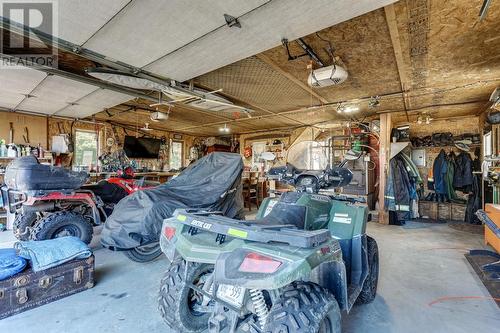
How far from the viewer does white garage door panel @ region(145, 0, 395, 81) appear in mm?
1820

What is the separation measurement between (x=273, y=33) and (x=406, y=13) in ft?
3.96

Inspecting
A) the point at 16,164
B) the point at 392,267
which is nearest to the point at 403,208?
the point at 392,267

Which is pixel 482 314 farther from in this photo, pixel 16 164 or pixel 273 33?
pixel 16 164

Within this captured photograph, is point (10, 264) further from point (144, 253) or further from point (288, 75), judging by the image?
point (288, 75)

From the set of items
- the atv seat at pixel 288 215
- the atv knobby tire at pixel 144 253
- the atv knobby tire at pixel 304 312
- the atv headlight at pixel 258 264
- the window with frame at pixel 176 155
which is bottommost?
the atv knobby tire at pixel 144 253

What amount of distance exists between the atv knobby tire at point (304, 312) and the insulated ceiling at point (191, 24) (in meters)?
1.89

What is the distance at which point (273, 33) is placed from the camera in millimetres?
2195

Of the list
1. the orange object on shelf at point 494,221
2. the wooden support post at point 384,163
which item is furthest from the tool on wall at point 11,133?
the orange object on shelf at point 494,221

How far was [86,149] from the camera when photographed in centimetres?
714

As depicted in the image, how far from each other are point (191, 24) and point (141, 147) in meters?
7.04

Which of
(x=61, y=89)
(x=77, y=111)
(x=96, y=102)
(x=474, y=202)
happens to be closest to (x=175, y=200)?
(x=61, y=89)

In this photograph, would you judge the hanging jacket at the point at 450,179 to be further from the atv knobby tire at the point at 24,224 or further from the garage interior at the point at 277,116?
the atv knobby tire at the point at 24,224

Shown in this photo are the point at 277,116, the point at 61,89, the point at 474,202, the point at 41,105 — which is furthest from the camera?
the point at 277,116

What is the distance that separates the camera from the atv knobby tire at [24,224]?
132 inches
